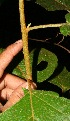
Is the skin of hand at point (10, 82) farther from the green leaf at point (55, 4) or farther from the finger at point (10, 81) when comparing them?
the green leaf at point (55, 4)

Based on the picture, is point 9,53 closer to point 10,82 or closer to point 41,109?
point 10,82

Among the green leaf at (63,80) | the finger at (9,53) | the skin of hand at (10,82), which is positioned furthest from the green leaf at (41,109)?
the green leaf at (63,80)

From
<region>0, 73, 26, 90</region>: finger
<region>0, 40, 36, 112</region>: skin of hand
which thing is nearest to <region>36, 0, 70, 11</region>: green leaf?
<region>0, 40, 36, 112</region>: skin of hand

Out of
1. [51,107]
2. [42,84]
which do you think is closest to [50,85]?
[42,84]

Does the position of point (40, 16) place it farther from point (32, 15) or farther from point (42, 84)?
point (42, 84)

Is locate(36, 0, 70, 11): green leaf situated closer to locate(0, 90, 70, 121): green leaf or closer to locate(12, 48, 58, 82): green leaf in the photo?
locate(12, 48, 58, 82): green leaf

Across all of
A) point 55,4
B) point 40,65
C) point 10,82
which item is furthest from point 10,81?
point 55,4

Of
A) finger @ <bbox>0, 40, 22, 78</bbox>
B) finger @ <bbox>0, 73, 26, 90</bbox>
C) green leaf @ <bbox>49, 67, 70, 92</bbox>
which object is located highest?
finger @ <bbox>0, 40, 22, 78</bbox>
